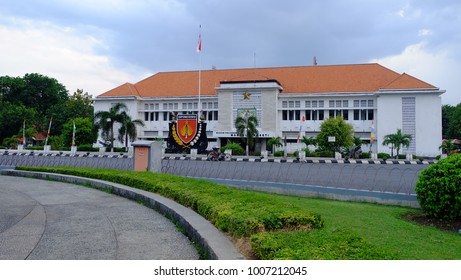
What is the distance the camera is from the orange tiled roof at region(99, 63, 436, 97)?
44.4 m

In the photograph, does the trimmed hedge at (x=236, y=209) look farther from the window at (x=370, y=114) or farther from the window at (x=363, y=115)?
the window at (x=370, y=114)

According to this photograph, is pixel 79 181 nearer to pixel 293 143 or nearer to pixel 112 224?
pixel 112 224

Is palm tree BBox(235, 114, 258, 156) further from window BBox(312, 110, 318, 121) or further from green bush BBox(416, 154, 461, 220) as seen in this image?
green bush BBox(416, 154, 461, 220)

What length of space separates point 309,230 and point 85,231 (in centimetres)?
359

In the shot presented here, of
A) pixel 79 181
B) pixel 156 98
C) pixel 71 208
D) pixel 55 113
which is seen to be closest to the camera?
pixel 71 208

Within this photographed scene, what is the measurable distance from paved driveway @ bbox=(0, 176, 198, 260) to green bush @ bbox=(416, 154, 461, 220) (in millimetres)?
5505

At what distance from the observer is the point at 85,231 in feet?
20.3

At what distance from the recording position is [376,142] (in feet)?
142

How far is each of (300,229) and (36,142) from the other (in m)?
66.3

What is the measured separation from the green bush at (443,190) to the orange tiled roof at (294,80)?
36496 millimetres

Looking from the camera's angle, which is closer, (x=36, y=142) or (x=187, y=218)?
(x=187, y=218)

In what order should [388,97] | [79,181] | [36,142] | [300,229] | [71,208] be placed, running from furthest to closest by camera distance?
[36,142] → [388,97] → [79,181] → [71,208] → [300,229]

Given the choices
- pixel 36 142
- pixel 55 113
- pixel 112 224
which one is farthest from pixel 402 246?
pixel 36 142

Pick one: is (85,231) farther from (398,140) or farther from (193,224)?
(398,140)
